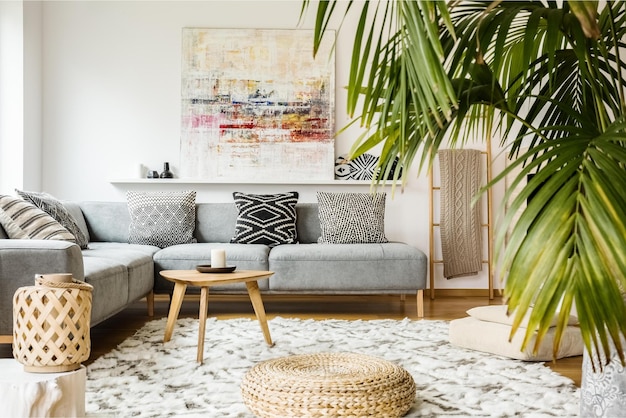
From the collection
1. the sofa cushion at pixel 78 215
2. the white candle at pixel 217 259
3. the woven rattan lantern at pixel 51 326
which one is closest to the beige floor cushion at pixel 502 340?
the white candle at pixel 217 259

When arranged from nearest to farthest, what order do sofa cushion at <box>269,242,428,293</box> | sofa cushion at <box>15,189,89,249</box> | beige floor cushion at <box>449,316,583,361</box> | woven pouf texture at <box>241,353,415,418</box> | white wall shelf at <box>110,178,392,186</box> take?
woven pouf texture at <box>241,353,415,418</box> → beige floor cushion at <box>449,316,583,361</box> → sofa cushion at <box>15,189,89,249</box> → sofa cushion at <box>269,242,428,293</box> → white wall shelf at <box>110,178,392,186</box>

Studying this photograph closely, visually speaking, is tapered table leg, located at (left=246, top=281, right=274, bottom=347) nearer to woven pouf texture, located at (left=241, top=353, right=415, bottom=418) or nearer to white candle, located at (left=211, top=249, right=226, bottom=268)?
white candle, located at (left=211, top=249, right=226, bottom=268)

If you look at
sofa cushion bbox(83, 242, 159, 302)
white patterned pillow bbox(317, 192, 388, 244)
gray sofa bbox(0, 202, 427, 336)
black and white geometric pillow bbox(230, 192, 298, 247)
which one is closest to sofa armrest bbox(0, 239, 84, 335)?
gray sofa bbox(0, 202, 427, 336)

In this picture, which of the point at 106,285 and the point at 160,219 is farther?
the point at 160,219

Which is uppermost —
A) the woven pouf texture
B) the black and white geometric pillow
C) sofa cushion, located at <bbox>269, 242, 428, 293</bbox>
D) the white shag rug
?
the black and white geometric pillow

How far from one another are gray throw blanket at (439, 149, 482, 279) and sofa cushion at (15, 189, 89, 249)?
302 centimetres

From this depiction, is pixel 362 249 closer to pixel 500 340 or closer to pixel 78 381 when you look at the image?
pixel 500 340

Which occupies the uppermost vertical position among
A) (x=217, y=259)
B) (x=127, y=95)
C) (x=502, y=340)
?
(x=127, y=95)

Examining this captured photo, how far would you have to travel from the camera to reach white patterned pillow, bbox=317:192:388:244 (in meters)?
4.85

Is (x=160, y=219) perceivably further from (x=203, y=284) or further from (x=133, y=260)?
(x=203, y=284)

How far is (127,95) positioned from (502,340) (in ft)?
13.3

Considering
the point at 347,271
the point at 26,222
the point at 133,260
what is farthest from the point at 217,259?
the point at 347,271

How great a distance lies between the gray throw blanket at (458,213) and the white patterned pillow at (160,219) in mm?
2210

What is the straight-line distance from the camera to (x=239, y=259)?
172 inches
